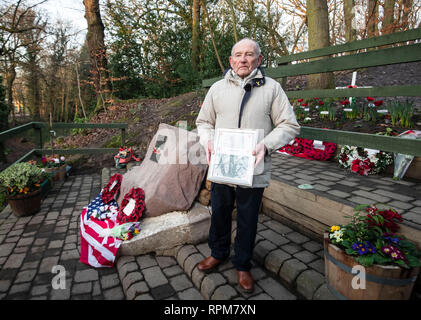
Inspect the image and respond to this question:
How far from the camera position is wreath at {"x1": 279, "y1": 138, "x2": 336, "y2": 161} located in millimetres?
4348

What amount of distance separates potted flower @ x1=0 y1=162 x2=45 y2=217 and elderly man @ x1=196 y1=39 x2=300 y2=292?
10.5 feet

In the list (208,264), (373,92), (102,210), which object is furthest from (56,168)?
(373,92)

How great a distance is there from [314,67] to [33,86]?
2195 cm

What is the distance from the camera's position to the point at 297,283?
2.22 m

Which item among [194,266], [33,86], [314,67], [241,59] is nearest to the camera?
[241,59]

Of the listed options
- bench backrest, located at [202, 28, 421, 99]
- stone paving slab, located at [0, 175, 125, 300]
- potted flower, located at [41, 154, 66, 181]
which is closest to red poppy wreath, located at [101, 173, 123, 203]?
stone paving slab, located at [0, 175, 125, 300]

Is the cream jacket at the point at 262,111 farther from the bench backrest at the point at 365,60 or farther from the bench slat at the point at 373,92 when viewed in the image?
the bench slat at the point at 373,92

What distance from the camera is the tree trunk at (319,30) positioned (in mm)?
6137

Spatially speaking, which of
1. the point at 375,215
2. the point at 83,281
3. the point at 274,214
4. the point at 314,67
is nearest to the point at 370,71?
the point at 314,67

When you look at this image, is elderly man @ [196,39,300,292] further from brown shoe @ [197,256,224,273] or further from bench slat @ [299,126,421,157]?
bench slat @ [299,126,421,157]

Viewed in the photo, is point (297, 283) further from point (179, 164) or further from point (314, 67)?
point (314, 67)

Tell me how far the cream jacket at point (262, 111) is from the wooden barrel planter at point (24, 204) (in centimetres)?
345

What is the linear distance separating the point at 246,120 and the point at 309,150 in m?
2.89

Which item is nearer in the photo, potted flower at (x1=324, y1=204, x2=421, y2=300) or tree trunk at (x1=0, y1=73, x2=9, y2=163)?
potted flower at (x1=324, y1=204, x2=421, y2=300)
